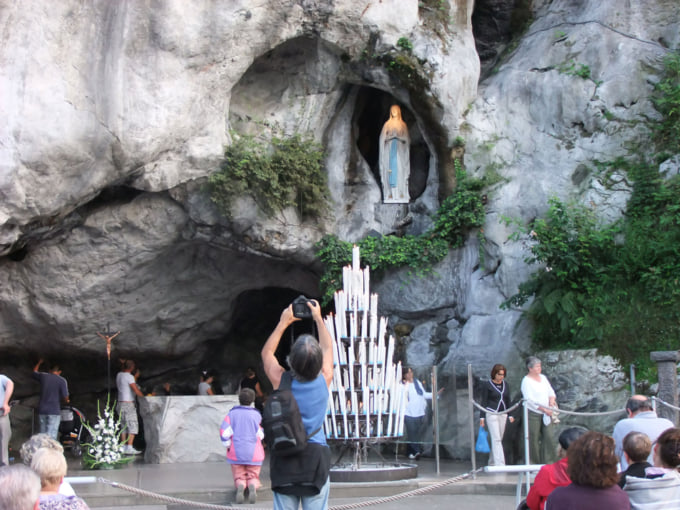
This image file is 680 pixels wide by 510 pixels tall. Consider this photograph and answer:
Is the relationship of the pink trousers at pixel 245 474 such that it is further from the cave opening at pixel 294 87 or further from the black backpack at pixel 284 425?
the cave opening at pixel 294 87

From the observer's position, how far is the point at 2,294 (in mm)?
13367

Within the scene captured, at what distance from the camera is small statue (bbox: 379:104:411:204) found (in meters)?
14.3

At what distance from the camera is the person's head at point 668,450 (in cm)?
425

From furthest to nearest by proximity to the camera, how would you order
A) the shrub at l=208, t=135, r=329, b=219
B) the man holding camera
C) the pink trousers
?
the shrub at l=208, t=135, r=329, b=219, the pink trousers, the man holding camera

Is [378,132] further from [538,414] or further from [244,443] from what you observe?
[244,443]

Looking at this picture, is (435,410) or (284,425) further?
(435,410)

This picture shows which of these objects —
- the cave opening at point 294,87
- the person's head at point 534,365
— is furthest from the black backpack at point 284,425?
the cave opening at point 294,87

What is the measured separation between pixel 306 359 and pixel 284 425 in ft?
1.14

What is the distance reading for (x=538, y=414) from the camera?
9.22 meters

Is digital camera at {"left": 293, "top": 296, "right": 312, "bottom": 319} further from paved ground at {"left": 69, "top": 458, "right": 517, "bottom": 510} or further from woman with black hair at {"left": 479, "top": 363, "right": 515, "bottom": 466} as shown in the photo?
woman with black hair at {"left": 479, "top": 363, "right": 515, "bottom": 466}

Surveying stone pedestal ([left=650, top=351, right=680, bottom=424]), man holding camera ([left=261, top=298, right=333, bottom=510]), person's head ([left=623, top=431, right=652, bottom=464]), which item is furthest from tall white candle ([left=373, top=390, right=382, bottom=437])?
man holding camera ([left=261, top=298, right=333, bottom=510])

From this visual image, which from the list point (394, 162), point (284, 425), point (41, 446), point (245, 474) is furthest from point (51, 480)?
point (394, 162)

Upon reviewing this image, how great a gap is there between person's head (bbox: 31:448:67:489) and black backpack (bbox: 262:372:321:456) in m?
0.95

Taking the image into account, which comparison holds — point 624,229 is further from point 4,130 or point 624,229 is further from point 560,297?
point 4,130
